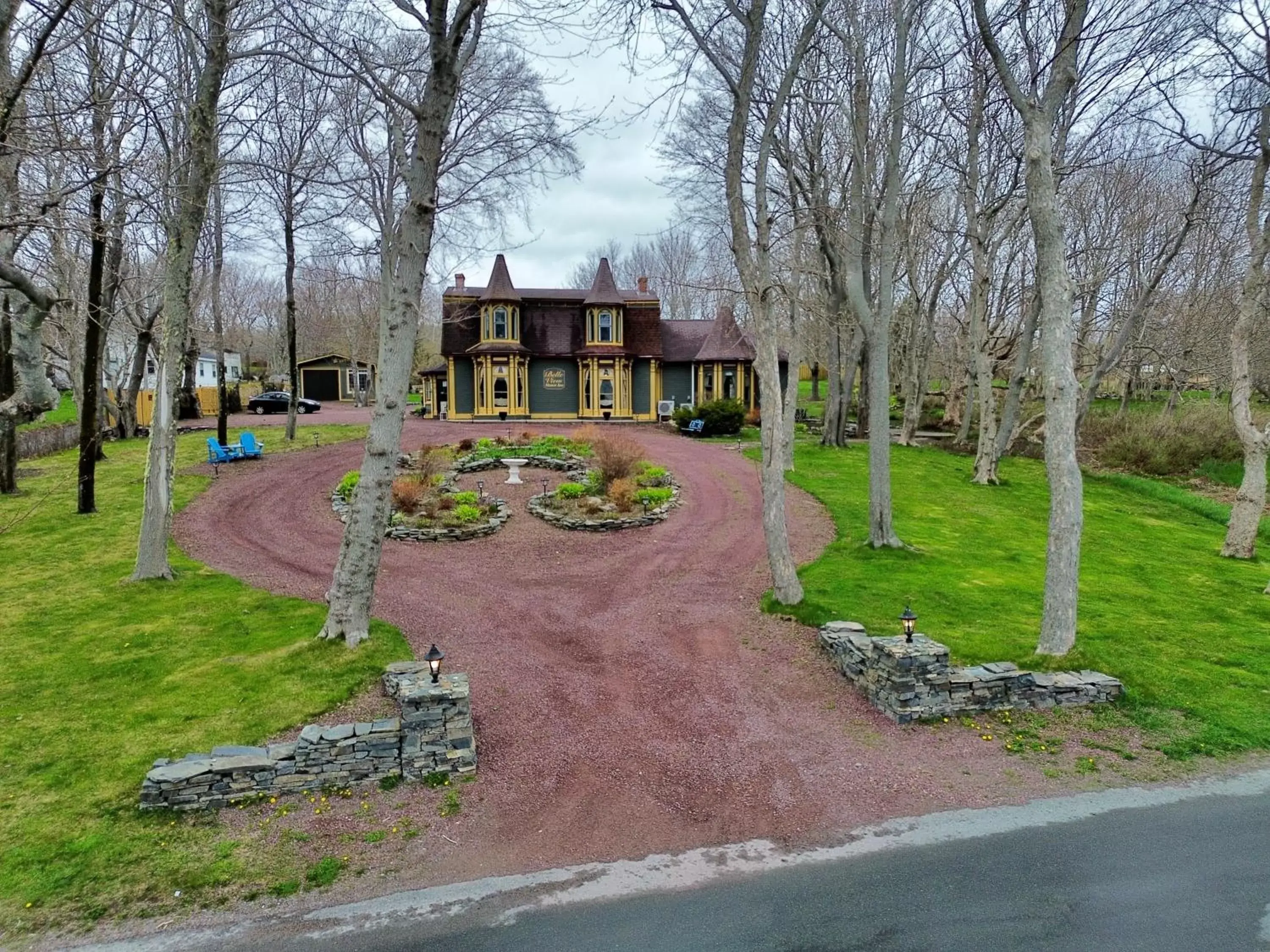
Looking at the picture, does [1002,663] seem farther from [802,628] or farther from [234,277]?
[234,277]

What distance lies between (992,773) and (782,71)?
43.4 ft

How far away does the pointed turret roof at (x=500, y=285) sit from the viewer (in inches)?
1268

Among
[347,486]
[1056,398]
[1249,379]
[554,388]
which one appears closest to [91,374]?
[347,486]

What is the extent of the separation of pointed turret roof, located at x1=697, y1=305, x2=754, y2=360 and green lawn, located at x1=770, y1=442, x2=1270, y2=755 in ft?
44.3

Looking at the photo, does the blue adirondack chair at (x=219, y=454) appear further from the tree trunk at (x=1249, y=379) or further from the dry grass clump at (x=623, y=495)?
the tree trunk at (x=1249, y=379)

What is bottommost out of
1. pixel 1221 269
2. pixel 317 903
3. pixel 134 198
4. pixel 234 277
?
pixel 317 903

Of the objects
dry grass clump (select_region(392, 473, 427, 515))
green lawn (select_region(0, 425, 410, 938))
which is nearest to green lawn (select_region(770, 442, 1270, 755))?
green lawn (select_region(0, 425, 410, 938))

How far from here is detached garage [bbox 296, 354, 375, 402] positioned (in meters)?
50.0

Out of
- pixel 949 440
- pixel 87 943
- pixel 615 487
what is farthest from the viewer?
pixel 949 440

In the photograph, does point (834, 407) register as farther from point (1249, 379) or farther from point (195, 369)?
point (195, 369)

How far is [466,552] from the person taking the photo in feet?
44.4

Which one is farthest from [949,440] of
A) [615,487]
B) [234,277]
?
[234,277]

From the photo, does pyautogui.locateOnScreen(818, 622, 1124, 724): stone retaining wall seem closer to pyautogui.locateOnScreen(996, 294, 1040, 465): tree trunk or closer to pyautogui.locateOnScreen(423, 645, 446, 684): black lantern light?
pyautogui.locateOnScreen(423, 645, 446, 684): black lantern light

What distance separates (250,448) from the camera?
821 inches
